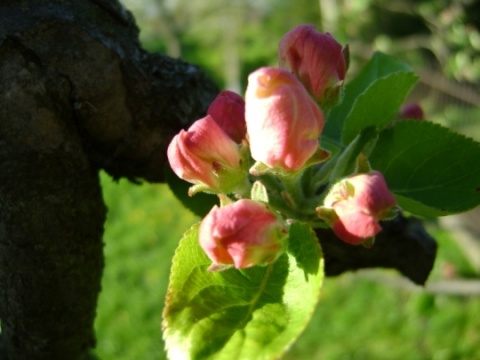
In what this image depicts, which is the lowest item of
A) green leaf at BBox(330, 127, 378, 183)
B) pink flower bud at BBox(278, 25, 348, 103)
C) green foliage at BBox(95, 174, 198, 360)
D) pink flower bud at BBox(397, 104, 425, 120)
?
green foliage at BBox(95, 174, 198, 360)

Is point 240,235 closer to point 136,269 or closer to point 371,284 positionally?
point 371,284

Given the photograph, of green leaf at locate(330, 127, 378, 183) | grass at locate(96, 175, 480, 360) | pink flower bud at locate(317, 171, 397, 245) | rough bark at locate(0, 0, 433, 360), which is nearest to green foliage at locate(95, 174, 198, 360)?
grass at locate(96, 175, 480, 360)

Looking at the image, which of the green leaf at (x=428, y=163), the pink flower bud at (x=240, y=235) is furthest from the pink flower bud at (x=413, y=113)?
the pink flower bud at (x=240, y=235)

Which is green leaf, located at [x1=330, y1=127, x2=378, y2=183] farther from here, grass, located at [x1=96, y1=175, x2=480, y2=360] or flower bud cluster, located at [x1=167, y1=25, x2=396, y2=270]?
grass, located at [x1=96, y1=175, x2=480, y2=360]

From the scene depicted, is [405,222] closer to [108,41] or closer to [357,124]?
[357,124]

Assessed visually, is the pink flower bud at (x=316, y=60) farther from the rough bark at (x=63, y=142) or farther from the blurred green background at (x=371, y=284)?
the blurred green background at (x=371, y=284)

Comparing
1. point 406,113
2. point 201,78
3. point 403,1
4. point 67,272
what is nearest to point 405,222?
point 406,113
